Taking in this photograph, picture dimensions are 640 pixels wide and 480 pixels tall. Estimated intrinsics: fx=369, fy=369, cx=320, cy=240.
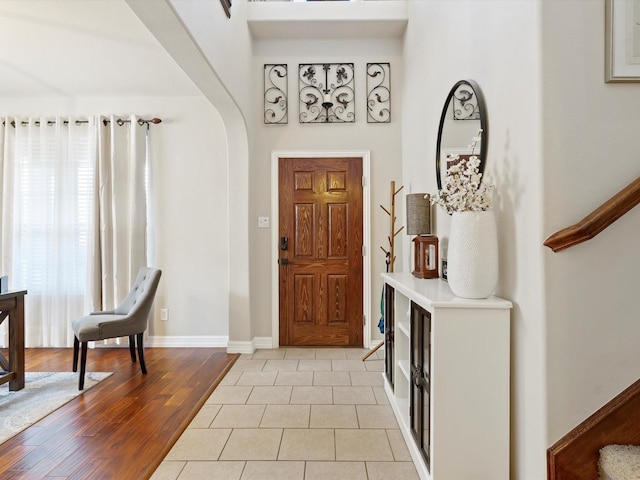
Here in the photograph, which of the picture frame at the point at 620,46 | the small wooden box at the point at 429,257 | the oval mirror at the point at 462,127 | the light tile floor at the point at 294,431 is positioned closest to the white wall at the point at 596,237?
the picture frame at the point at 620,46

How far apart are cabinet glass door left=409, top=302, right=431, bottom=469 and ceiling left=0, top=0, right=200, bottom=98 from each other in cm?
272

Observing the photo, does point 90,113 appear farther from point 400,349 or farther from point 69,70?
point 400,349

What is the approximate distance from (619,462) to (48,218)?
4708 mm

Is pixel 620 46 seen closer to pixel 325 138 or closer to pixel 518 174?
pixel 518 174

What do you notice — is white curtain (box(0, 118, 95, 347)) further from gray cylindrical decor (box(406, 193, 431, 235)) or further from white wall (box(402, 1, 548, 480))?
white wall (box(402, 1, 548, 480))

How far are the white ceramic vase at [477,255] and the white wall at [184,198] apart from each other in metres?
2.78

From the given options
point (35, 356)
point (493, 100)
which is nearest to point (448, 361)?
point (493, 100)

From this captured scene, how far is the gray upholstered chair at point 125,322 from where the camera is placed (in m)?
2.82

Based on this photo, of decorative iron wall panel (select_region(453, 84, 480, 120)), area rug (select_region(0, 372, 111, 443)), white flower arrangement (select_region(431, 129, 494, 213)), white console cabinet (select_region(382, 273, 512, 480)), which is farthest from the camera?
area rug (select_region(0, 372, 111, 443))

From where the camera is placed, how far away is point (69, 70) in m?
3.36

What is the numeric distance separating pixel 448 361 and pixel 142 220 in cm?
331

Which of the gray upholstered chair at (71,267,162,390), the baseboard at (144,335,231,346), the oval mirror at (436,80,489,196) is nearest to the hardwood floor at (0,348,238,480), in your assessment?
the gray upholstered chair at (71,267,162,390)

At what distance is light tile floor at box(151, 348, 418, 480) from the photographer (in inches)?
70.6

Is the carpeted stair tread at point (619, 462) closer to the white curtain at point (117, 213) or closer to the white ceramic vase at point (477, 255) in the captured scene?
the white ceramic vase at point (477, 255)
